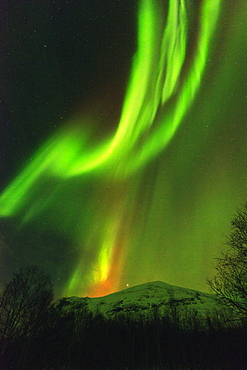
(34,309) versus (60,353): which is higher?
(34,309)

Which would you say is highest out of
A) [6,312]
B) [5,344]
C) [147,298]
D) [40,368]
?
[147,298]

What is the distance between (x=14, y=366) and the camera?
25.0 meters

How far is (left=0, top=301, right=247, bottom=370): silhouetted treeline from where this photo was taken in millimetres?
27656

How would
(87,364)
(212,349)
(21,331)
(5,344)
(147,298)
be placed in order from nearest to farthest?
(5,344) → (21,331) → (212,349) → (87,364) → (147,298)

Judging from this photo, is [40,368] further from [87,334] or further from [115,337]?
[115,337]

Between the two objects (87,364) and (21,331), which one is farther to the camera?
(87,364)

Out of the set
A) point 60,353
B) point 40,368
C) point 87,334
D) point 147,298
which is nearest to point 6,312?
point 40,368

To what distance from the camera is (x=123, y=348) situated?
42969mm

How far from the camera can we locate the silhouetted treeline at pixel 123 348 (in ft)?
90.7

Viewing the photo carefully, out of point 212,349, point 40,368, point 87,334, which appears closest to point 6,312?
point 40,368

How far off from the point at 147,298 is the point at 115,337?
556ft

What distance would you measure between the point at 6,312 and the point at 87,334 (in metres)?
26.8

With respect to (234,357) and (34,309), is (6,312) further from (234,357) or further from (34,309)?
(234,357)

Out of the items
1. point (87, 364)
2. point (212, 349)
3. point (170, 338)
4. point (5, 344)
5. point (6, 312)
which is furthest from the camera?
point (170, 338)
